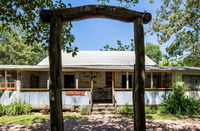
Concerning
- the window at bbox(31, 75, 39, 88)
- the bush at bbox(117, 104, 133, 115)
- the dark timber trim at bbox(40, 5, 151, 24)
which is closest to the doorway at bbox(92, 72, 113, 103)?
the bush at bbox(117, 104, 133, 115)

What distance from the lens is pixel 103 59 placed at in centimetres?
1462

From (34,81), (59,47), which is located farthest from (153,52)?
(59,47)

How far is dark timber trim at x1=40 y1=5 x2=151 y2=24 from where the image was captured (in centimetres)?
223

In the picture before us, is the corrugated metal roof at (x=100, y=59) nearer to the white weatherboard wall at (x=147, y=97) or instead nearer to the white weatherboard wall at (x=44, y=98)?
the white weatherboard wall at (x=44, y=98)

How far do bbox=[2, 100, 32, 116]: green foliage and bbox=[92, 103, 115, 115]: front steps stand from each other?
4567mm

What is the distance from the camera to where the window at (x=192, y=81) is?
11.7 meters

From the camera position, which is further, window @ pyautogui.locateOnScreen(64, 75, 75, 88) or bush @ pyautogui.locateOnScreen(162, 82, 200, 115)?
window @ pyautogui.locateOnScreen(64, 75, 75, 88)

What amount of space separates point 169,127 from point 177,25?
27.4 feet

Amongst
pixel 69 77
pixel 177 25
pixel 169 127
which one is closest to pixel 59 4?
pixel 169 127

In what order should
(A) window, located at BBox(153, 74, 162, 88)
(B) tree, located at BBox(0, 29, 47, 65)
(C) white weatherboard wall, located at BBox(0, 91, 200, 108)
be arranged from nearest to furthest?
(C) white weatherboard wall, located at BBox(0, 91, 200, 108)
(A) window, located at BBox(153, 74, 162, 88)
(B) tree, located at BBox(0, 29, 47, 65)

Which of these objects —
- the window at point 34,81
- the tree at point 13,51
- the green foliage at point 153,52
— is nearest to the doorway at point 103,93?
the window at point 34,81

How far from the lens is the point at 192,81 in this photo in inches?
464

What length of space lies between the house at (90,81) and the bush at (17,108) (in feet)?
1.46

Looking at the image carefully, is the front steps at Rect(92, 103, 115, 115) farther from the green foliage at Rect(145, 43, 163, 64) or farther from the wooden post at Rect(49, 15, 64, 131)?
the green foliage at Rect(145, 43, 163, 64)
